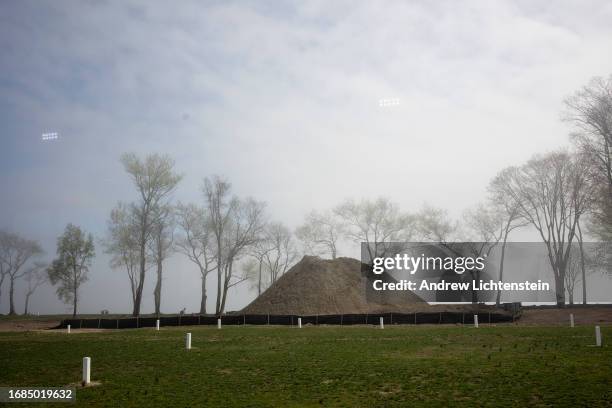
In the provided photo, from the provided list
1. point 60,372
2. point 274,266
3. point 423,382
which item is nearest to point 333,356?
point 423,382

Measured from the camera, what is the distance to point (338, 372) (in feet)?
60.3

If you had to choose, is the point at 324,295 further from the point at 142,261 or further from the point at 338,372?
the point at 338,372

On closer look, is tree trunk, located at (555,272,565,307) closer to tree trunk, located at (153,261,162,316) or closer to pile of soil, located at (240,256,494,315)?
pile of soil, located at (240,256,494,315)

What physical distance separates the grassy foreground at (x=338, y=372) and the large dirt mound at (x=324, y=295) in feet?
96.3

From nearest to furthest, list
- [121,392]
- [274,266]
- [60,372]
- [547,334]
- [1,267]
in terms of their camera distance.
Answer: [121,392], [60,372], [547,334], [1,267], [274,266]

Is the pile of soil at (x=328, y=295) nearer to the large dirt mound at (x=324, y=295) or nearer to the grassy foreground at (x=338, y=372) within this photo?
the large dirt mound at (x=324, y=295)

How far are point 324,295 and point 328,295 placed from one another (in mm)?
544

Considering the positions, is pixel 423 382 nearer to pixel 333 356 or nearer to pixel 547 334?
pixel 333 356

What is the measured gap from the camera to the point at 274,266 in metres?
90.9

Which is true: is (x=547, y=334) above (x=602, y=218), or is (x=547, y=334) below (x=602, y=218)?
below

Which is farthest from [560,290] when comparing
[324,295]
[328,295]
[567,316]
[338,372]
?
[338,372]

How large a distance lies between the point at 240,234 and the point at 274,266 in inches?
852

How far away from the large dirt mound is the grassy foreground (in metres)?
29.3

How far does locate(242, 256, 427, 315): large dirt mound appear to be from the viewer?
2328 inches
